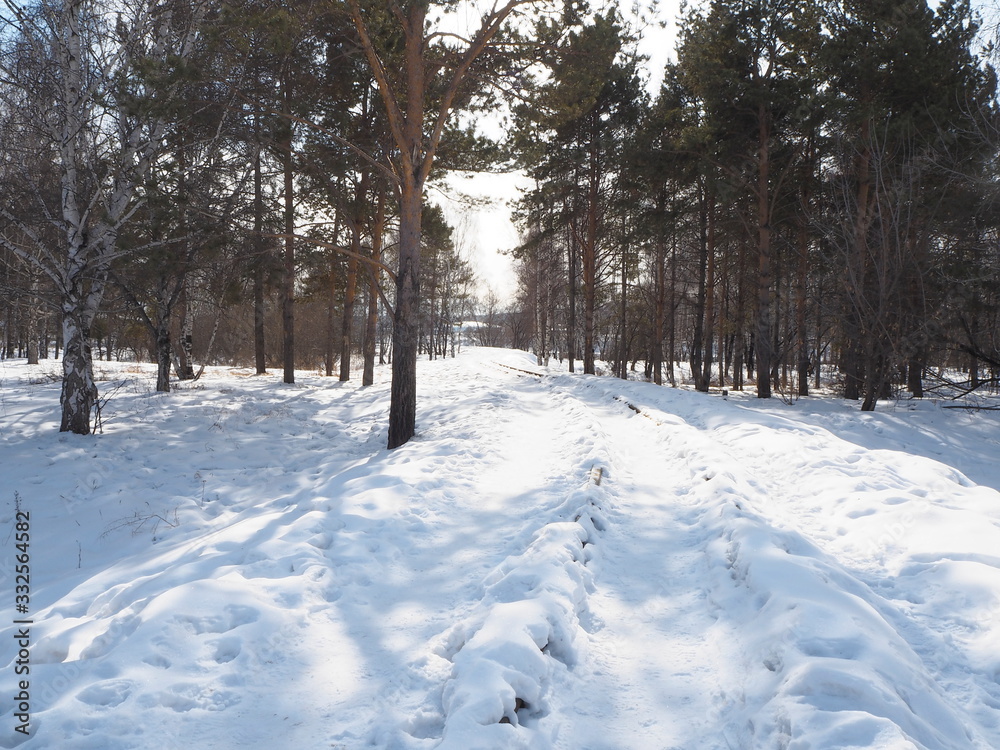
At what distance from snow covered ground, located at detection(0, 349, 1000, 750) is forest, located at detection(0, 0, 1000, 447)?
354cm

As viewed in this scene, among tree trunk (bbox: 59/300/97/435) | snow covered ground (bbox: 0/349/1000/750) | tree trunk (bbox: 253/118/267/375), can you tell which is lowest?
snow covered ground (bbox: 0/349/1000/750)

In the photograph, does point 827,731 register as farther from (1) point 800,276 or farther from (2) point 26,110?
(1) point 800,276

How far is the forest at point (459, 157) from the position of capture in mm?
8664

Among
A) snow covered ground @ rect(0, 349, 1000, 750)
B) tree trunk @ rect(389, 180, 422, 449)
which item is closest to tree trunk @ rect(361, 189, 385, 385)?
tree trunk @ rect(389, 180, 422, 449)

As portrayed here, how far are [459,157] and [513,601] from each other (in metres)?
12.2

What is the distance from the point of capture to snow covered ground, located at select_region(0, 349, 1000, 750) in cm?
248

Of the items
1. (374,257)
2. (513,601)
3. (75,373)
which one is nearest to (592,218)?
(374,257)

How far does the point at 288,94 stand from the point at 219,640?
9.87 meters

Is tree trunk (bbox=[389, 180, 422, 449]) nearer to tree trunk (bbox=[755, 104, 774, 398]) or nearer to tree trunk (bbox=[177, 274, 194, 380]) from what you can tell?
tree trunk (bbox=[177, 274, 194, 380])

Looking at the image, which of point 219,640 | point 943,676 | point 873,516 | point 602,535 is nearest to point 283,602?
point 219,640

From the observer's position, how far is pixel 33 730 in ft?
7.54

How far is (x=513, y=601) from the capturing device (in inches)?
138

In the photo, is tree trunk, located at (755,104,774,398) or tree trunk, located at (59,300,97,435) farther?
tree trunk, located at (755,104,774,398)

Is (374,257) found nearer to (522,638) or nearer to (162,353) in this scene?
(162,353)
